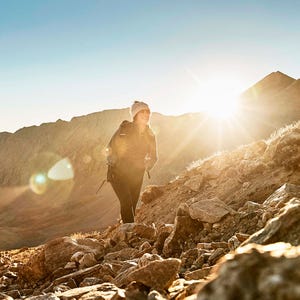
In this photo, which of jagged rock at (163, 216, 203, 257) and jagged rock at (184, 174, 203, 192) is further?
jagged rock at (184, 174, 203, 192)

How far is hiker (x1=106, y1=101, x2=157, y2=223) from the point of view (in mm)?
7941

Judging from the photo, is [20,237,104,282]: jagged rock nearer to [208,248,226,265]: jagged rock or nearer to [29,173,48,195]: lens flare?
[208,248,226,265]: jagged rock

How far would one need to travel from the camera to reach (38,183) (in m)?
61.9

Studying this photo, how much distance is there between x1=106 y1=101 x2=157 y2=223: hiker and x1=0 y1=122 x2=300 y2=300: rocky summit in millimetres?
1197

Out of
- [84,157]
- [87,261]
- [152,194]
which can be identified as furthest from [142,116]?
[84,157]

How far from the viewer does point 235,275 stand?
117 centimetres

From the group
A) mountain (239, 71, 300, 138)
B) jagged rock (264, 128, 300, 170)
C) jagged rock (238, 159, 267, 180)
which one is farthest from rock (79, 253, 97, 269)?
mountain (239, 71, 300, 138)

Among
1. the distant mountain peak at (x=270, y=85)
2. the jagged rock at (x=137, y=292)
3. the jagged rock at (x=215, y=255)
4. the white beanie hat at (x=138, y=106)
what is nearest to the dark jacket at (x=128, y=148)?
the white beanie hat at (x=138, y=106)

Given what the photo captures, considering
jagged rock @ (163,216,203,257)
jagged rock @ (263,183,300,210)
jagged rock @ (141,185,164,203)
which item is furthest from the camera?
jagged rock @ (141,185,164,203)

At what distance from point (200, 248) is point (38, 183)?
60061 millimetres

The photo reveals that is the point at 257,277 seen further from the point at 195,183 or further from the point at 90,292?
the point at 195,183

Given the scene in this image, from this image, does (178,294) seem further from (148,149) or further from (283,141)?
(283,141)

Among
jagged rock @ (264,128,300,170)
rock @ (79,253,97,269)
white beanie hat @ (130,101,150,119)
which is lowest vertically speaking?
rock @ (79,253,97,269)

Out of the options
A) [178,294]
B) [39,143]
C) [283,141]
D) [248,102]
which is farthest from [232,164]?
[39,143]
